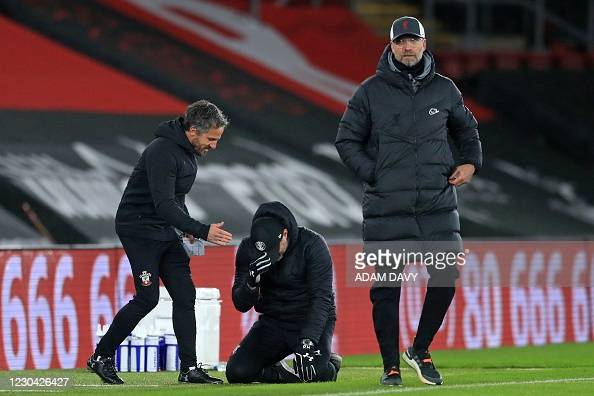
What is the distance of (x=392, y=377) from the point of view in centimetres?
980

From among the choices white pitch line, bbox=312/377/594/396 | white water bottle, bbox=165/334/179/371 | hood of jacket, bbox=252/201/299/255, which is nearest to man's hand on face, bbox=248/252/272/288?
hood of jacket, bbox=252/201/299/255

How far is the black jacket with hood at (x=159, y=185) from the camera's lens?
10.3 meters

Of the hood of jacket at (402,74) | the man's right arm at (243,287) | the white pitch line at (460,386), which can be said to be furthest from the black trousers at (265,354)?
the hood of jacket at (402,74)

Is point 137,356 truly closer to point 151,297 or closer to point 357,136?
point 151,297

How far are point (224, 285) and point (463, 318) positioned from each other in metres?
2.87

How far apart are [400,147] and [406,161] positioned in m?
0.08

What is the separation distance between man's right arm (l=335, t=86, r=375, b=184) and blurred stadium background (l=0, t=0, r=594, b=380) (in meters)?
4.35

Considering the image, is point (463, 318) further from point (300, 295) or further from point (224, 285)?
point (300, 295)

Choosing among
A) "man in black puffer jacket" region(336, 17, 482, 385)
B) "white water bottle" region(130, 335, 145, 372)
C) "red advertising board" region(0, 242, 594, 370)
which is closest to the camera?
"man in black puffer jacket" region(336, 17, 482, 385)

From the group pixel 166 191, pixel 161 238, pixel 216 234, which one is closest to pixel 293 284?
pixel 216 234

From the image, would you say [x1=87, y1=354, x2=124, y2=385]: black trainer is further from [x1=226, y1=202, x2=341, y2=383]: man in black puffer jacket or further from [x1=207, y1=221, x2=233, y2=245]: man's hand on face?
[x1=207, y1=221, x2=233, y2=245]: man's hand on face

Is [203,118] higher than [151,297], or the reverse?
[203,118]

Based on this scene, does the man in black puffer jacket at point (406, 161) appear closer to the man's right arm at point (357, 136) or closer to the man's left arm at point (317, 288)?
the man's right arm at point (357, 136)

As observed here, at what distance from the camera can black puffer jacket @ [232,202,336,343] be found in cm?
1038
